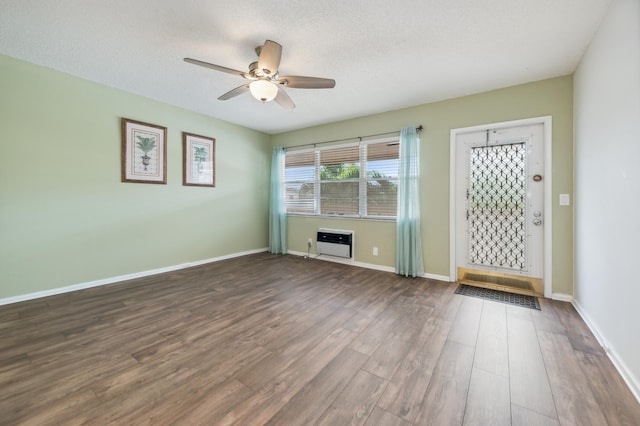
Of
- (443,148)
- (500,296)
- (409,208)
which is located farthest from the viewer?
(409,208)

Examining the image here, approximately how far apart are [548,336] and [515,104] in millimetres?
2628

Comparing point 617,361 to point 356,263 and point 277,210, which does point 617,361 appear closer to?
point 356,263

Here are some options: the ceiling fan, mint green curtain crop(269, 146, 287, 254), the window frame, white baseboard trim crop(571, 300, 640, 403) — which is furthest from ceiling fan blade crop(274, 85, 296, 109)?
white baseboard trim crop(571, 300, 640, 403)

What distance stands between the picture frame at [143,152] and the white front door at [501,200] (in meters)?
4.34

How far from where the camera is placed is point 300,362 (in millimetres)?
1821

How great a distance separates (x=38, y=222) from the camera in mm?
2934

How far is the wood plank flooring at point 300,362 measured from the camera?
1.38m

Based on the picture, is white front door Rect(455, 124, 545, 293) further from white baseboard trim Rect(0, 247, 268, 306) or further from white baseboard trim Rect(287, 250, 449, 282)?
white baseboard trim Rect(0, 247, 268, 306)

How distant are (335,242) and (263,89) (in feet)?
9.57

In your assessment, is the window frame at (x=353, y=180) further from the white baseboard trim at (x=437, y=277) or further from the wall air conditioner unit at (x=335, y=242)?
the white baseboard trim at (x=437, y=277)

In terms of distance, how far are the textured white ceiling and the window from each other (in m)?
1.19

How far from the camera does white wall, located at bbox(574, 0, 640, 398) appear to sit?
1607 millimetres

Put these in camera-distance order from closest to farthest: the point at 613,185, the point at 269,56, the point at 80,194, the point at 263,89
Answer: the point at 613,185 < the point at 269,56 < the point at 263,89 < the point at 80,194

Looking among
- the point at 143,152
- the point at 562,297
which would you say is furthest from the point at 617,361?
the point at 143,152
